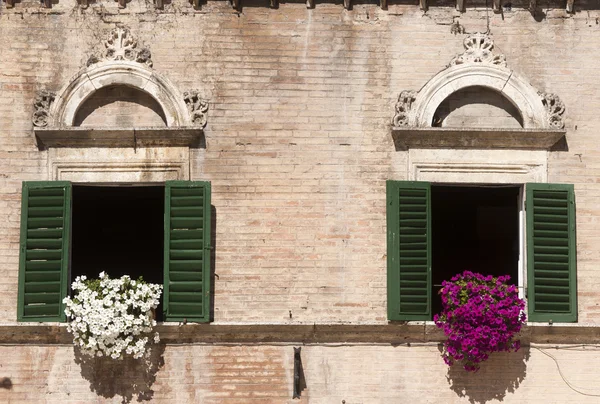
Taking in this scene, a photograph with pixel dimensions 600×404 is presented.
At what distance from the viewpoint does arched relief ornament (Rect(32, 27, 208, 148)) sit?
447 inches

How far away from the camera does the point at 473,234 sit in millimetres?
17016

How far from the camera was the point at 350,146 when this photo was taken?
1153 centimetres

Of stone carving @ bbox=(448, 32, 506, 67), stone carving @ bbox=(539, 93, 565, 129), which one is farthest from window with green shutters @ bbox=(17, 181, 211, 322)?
stone carving @ bbox=(539, 93, 565, 129)

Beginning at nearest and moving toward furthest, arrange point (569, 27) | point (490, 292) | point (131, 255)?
1. point (490, 292)
2. point (569, 27)
3. point (131, 255)

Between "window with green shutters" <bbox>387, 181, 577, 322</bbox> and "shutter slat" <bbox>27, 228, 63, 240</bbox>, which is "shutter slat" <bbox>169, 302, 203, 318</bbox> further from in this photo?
"window with green shutters" <bbox>387, 181, 577, 322</bbox>

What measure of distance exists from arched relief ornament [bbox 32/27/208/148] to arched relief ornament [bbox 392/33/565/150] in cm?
266

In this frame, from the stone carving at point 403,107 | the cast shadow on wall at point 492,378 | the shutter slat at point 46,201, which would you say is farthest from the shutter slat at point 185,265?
the cast shadow on wall at point 492,378

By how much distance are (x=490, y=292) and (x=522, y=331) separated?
2.37 feet

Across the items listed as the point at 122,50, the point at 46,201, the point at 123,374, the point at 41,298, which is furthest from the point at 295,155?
the point at 41,298

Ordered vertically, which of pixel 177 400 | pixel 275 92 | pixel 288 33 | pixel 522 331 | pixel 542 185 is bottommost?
pixel 177 400

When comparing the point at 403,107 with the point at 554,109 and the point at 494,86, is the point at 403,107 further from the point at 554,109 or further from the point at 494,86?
the point at 554,109

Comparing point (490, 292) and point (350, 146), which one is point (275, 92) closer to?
point (350, 146)

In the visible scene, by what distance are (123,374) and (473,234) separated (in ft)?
27.1

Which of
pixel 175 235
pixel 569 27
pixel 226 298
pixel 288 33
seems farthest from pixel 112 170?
pixel 569 27
